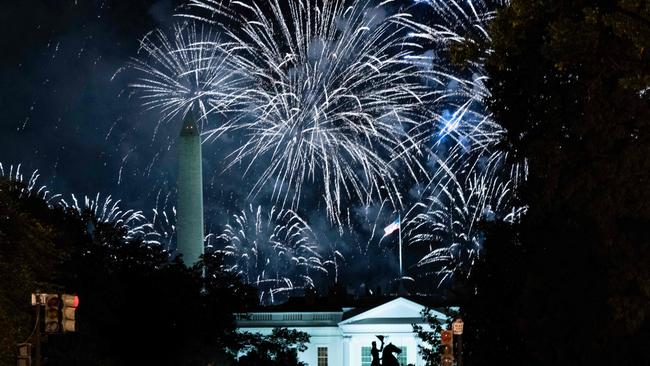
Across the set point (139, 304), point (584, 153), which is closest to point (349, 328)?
point (139, 304)

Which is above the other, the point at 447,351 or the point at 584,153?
the point at 584,153

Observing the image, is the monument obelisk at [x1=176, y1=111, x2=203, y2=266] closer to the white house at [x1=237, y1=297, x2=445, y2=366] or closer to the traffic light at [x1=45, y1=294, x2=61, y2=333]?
the white house at [x1=237, y1=297, x2=445, y2=366]

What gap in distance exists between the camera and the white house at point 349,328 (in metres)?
94.1

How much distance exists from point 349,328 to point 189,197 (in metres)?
25.3

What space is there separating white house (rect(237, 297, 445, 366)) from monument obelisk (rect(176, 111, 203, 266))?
17.8 metres

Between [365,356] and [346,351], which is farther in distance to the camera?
[346,351]

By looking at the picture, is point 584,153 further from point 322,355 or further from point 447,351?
point 322,355

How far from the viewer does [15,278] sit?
1237 inches

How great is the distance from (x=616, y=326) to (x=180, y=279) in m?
39.0

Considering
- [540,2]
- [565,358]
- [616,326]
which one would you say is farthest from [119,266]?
[540,2]

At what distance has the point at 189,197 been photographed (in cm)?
7594

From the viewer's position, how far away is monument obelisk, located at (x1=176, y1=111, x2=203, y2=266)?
7538 centimetres

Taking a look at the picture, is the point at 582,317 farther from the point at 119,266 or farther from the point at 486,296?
the point at 119,266

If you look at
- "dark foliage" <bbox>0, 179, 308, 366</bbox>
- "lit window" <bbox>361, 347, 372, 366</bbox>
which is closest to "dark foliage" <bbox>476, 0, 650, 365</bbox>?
"dark foliage" <bbox>0, 179, 308, 366</bbox>
